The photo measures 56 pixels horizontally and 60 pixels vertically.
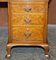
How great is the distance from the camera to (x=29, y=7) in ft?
5.60

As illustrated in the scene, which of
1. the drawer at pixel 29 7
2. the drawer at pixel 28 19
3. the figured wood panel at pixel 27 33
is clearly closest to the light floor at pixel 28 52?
the figured wood panel at pixel 27 33

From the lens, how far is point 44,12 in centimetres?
172

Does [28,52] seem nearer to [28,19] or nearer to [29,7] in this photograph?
[28,19]

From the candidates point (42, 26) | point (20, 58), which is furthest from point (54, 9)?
point (20, 58)

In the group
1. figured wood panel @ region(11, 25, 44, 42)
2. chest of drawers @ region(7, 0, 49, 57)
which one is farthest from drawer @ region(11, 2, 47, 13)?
figured wood panel @ region(11, 25, 44, 42)

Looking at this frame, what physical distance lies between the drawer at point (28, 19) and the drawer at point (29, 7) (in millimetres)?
42

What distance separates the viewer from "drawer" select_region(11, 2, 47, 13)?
170cm

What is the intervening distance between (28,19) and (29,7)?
13cm

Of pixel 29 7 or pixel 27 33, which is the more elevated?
pixel 29 7

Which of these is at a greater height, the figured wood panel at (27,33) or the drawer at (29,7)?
the drawer at (29,7)

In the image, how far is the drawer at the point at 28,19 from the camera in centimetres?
173

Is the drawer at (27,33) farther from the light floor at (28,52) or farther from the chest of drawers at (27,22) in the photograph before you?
the light floor at (28,52)

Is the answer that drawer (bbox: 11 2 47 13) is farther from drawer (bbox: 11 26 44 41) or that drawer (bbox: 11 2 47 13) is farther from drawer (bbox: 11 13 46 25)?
drawer (bbox: 11 26 44 41)

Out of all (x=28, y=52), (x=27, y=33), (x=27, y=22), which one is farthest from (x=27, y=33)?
(x=28, y=52)
